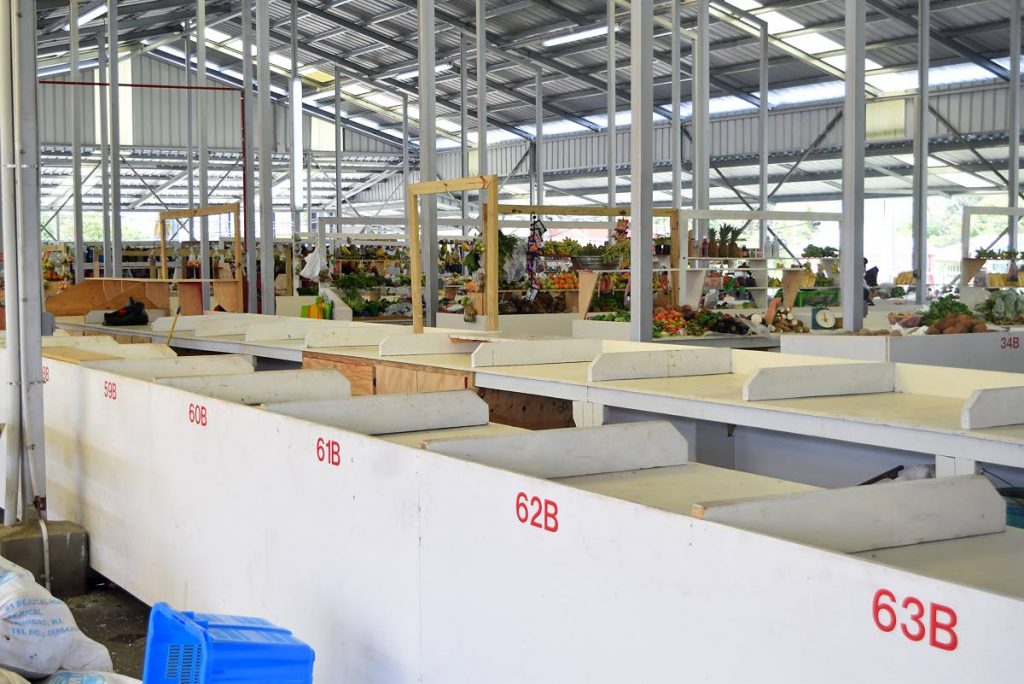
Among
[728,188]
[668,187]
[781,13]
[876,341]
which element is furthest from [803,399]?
[668,187]

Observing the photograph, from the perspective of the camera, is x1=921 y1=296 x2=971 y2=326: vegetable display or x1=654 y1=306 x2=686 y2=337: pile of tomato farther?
x1=654 y1=306 x2=686 y2=337: pile of tomato

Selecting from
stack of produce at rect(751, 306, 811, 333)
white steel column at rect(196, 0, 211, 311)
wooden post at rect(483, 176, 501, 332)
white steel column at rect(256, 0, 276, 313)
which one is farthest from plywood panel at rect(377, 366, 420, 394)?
white steel column at rect(196, 0, 211, 311)

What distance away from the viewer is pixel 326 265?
14391 millimetres

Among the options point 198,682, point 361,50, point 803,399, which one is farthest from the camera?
point 361,50

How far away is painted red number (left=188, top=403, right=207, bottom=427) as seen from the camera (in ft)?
12.6

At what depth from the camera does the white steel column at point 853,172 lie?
315 inches

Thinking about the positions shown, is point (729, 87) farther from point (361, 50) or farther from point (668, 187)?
point (361, 50)

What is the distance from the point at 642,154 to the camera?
7.42 m

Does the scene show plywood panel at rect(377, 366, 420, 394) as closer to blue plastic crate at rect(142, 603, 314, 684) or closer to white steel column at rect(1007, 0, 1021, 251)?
blue plastic crate at rect(142, 603, 314, 684)

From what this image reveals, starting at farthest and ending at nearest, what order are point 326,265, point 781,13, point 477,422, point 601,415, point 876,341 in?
point 781,13 < point 326,265 < point 876,341 < point 601,415 < point 477,422

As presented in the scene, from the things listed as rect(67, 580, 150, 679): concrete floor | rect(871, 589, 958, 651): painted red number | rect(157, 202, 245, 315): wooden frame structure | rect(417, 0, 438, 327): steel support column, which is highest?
rect(417, 0, 438, 327): steel support column

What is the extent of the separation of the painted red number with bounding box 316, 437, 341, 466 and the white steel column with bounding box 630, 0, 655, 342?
4.57 meters

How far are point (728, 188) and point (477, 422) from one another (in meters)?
23.9

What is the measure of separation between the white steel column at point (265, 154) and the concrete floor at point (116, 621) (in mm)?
6799
